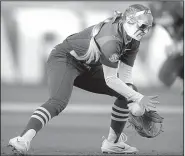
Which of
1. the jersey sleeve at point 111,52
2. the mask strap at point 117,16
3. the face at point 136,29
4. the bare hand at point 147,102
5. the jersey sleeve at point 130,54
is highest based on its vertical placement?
the mask strap at point 117,16

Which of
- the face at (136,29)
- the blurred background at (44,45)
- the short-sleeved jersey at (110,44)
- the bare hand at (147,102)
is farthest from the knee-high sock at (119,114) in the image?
the blurred background at (44,45)

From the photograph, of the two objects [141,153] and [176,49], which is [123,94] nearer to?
[141,153]

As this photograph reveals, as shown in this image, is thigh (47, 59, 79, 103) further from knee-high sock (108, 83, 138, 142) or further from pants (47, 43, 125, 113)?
knee-high sock (108, 83, 138, 142)

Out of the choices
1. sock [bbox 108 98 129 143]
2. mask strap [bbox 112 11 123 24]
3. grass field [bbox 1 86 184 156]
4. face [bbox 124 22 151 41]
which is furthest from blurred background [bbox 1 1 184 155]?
face [bbox 124 22 151 41]

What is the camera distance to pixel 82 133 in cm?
623

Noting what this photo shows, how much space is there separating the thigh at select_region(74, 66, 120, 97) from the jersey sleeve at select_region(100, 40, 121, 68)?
1.33 ft

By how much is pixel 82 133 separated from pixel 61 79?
204 centimetres

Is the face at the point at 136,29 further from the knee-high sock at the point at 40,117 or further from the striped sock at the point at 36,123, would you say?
the striped sock at the point at 36,123

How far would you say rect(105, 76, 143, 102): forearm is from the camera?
4.12m

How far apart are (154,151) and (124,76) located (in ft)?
2.99

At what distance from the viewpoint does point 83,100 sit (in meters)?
9.79

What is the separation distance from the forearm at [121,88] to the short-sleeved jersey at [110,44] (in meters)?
0.10

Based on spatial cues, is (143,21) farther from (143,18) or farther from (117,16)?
(117,16)

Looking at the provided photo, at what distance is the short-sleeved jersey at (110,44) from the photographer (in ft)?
13.4
